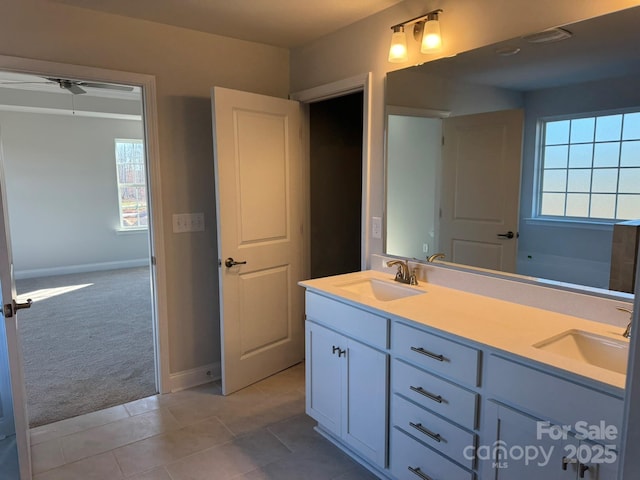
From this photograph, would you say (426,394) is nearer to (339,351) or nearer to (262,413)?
(339,351)

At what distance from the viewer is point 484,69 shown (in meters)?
2.05

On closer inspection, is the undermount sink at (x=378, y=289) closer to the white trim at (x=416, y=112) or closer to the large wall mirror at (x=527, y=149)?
the large wall mirror at (x=527, y=149)

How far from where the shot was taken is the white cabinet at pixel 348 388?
198 cm

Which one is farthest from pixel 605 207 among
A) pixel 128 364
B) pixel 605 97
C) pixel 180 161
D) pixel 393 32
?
pixel 128 364

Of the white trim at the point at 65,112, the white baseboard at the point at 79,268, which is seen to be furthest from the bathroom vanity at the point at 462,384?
the white baseboard at the point at 79,268

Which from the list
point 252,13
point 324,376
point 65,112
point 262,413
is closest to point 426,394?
point 324,376

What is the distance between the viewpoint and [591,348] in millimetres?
1603

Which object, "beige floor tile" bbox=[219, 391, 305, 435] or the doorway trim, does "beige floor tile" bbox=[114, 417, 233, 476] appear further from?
the doorway trim

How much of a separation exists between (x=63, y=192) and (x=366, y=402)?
20.9 feet

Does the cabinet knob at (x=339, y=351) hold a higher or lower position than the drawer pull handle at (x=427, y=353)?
lower

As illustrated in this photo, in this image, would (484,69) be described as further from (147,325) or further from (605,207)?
(147,325)

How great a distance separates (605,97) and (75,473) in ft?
9.57

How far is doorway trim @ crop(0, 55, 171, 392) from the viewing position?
8.00 feet

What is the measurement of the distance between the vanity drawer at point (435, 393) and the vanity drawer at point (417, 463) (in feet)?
0.60
